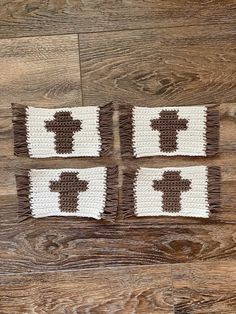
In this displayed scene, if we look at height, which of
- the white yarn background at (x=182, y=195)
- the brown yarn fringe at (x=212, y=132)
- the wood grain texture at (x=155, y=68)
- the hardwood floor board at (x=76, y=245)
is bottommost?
the hardwood floor board at (x=76, y=245)

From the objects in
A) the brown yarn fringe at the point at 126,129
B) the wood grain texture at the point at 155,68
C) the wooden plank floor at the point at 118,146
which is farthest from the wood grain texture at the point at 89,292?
the wood grain texture at the point at 155,68

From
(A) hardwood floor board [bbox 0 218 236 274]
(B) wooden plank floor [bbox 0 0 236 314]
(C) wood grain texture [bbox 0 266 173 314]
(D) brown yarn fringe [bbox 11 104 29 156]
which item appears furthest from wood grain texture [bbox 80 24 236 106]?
(C) wood grain texture [bbox 0 266 173 314]

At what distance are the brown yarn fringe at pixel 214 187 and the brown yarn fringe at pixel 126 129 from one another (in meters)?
0.20

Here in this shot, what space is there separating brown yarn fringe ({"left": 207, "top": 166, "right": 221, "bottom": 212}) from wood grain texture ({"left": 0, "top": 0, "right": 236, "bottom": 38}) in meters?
0.37

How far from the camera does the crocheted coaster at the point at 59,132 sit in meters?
1.55

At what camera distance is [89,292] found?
1.54 metres

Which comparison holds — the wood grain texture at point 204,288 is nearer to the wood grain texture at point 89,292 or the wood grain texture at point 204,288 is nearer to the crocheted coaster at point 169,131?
the wood grain texture at point 89,292

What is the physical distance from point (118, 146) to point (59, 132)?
15 centimetres

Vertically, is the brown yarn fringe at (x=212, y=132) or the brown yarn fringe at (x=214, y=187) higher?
the brown yarn fringe at (x=212, y=132)

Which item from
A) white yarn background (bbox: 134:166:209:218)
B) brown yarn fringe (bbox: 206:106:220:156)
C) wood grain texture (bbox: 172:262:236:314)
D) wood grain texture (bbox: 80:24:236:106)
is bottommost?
wood grain texture (bbox: 172:262:236:314)

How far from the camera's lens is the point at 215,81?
1.57 metres

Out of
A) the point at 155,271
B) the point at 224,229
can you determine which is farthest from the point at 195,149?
the point at 155,271

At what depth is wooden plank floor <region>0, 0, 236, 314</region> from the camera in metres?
1.54

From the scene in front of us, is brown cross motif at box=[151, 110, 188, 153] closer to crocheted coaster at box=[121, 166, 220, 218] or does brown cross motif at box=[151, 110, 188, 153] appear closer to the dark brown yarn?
crocheted coaster at box=[121, 166, 220, 218]
